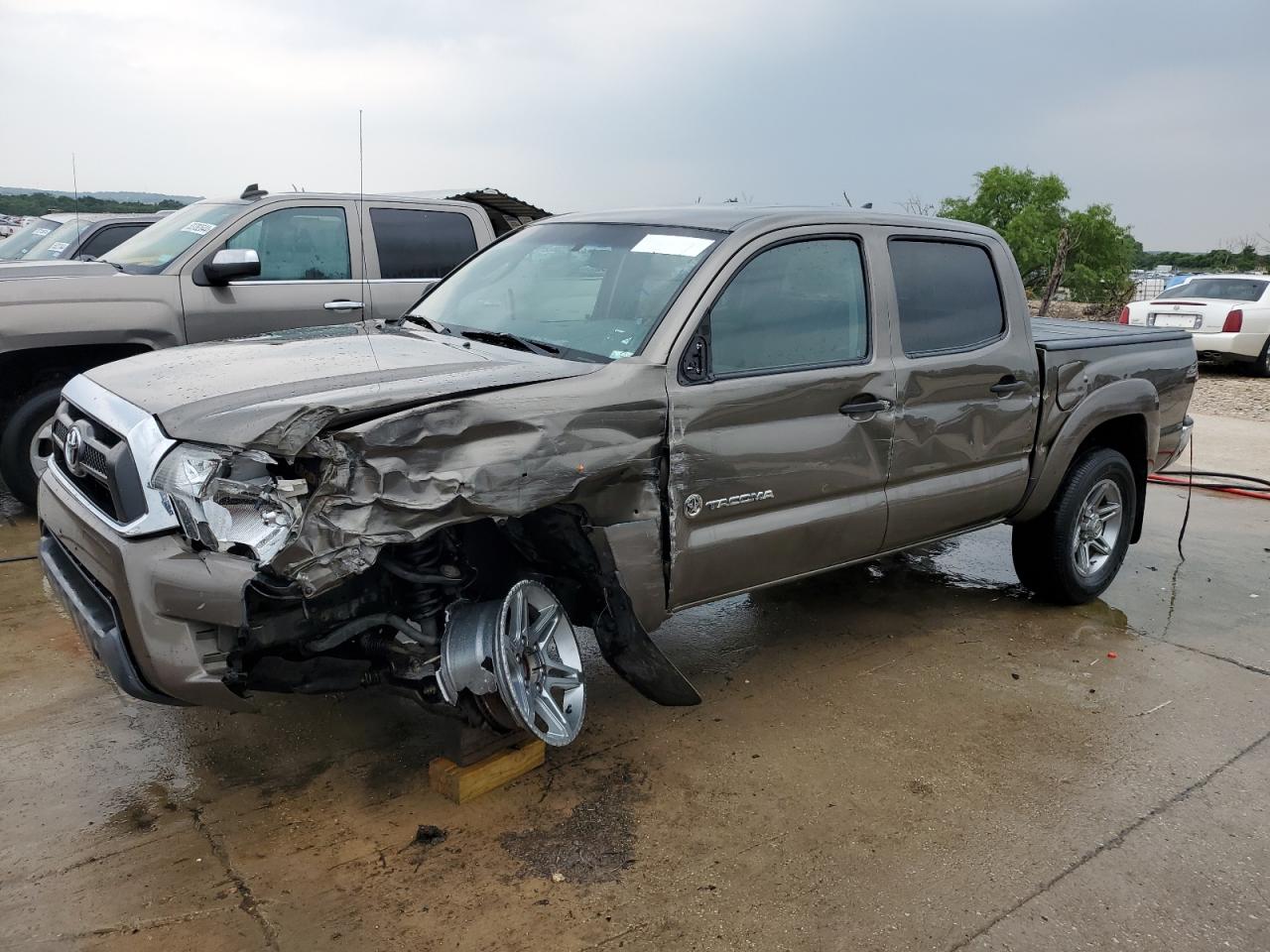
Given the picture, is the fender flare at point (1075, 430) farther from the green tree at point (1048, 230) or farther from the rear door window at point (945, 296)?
the green tree at point (1048, 230)

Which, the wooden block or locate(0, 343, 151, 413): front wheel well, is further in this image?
locate(0, 343, 151, 413): front wheel well

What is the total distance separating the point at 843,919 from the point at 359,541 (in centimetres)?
168

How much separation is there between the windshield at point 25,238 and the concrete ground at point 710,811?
6.42 m

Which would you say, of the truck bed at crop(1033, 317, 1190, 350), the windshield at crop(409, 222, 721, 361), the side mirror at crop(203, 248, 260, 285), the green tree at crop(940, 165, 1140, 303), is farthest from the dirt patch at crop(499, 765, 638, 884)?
the green tree at crop(940, 165, 1140, 303)

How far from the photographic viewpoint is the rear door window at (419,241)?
22.8 feet

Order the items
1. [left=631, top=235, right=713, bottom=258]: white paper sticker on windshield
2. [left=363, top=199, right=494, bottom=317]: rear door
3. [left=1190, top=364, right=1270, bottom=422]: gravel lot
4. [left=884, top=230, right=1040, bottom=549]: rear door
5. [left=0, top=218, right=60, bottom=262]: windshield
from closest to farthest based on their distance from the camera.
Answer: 1. [left=631, top=235, right=713, bottom=258]: white paper sticker on windshield
2. [left=884, top=230, right=1040, bottom=549]: rear door
3. [left=363, top=199, right=494, bottom=317]: rear door
4. [left=0, top=218, right=60, bottom=262]: windshield
5. [left=1190, top=364, right=1270, bottom=422]: gravel lot

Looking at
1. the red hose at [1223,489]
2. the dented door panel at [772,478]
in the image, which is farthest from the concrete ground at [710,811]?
the red hose at [1223,489]

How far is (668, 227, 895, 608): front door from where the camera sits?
11.2 ft

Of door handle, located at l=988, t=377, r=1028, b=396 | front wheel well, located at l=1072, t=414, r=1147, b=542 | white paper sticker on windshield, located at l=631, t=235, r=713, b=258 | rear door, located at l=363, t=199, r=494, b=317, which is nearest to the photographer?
white paper sticker on windshield, located at l=631, t=235, r=713, b=258

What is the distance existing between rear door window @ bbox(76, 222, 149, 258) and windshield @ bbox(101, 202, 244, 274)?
7.68ft

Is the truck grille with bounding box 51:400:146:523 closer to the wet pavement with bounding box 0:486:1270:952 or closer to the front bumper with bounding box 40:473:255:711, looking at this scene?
the front bumper with bounding box 40:473:255:711

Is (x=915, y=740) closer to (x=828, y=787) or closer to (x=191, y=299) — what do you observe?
(x=828, y=787)

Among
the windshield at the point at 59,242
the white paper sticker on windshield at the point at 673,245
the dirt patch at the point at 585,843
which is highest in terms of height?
the windshield at the point at 59,242


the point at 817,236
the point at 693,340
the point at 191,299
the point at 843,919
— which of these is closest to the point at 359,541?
the point at 693,340
